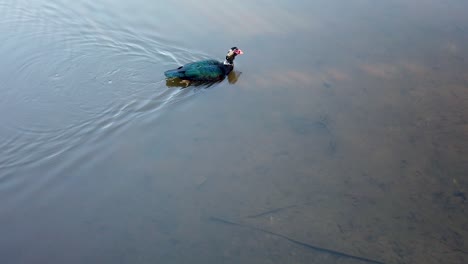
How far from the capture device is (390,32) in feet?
29.6

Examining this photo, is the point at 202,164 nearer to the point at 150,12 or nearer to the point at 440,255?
the point at 440,255

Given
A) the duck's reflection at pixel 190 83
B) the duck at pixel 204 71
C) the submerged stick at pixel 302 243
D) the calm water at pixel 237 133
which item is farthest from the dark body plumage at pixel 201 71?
the submerged stick at pixel 302 243

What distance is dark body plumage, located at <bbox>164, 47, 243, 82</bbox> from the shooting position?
7871 millimetres

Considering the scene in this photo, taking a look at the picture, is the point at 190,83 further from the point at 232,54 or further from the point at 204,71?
the point at 232,54

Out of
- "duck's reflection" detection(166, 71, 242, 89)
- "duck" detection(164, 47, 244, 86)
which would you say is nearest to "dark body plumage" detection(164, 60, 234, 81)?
"duck" detection(164, 47, 244, 86)

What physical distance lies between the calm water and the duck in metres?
0.20

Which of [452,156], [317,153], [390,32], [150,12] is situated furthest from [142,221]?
[390,32]

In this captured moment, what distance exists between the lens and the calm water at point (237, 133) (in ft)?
17.9

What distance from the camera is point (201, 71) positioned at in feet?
26.1

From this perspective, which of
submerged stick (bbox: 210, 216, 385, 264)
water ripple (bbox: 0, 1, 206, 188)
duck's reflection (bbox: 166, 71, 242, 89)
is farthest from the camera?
duck's reflection (bbox: 166, 71, 242, 89)

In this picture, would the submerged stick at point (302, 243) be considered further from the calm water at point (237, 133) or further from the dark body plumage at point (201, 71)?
the dark body plumage at point (201, 71)

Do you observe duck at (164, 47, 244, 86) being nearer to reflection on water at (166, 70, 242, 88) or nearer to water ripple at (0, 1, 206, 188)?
reflection on water at (166, 70, 242, 88)

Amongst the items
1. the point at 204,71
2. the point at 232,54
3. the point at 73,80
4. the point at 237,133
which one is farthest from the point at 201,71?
the point at 73,80

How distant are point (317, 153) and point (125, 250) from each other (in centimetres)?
285
